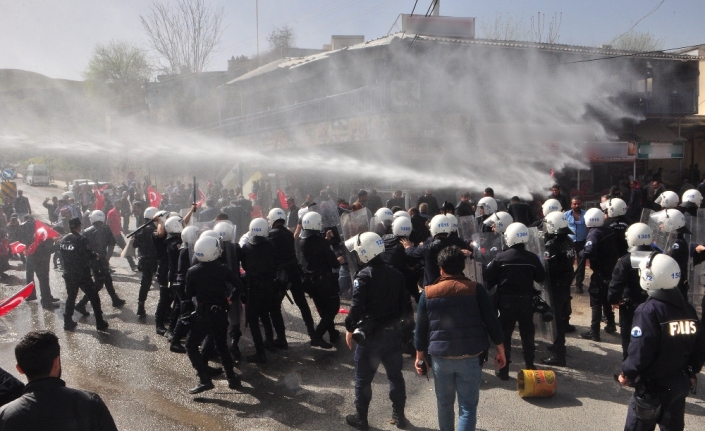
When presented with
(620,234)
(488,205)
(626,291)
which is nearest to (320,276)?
(488,205)

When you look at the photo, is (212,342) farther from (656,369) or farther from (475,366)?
(656,369)

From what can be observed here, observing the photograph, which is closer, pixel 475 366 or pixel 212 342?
pixel 475 366

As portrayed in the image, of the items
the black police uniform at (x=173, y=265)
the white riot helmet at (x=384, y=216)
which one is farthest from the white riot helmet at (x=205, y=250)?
the white riot helmet at (x=384, y=216)

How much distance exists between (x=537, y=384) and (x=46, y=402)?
15.2 ft

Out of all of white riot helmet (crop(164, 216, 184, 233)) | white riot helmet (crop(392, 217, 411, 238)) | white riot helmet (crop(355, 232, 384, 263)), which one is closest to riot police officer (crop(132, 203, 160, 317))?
white riot helmet (crop(164, 216, 184, 233))

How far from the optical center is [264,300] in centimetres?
741

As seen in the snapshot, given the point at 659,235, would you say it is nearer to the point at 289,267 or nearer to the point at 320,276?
the point at 320,276

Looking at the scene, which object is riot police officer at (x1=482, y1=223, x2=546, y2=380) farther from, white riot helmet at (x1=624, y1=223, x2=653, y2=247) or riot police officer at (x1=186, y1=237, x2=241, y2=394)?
riot police officer at (x1=186, y1=237, x2=241, y2=394)

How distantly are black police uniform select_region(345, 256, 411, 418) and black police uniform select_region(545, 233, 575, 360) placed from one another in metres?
2.57

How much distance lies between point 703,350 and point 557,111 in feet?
55.9

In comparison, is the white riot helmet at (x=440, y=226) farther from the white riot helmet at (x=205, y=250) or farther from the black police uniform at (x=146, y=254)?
the black police uniform at (x=146, y=254)

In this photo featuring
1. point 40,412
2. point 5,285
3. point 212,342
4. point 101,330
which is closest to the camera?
point 40,412

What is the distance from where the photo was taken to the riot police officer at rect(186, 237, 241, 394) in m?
6.11

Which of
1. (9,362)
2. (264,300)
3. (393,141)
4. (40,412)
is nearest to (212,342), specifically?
(264,300)
